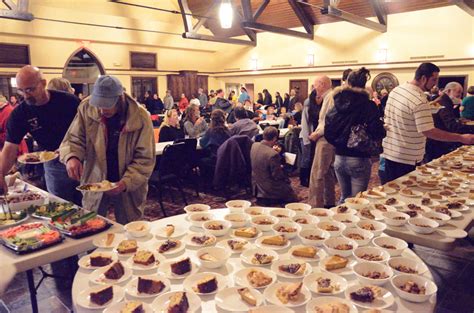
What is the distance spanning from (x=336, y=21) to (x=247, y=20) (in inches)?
148

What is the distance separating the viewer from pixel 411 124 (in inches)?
113

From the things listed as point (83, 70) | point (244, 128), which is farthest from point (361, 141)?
point (83, 70)

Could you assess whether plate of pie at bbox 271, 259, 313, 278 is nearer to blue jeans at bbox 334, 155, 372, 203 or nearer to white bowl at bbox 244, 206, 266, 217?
white bowl at bbox 244, 206, 266, 217

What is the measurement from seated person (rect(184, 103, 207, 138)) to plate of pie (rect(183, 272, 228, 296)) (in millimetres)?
4430

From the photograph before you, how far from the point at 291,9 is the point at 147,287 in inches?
497

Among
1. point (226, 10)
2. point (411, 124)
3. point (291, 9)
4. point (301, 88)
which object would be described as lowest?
point (411, 124)

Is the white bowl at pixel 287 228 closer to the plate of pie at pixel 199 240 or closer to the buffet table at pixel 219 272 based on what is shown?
the buffet table at pixel 219 272

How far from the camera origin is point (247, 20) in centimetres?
1027

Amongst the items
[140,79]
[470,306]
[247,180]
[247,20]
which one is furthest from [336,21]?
[470,306]

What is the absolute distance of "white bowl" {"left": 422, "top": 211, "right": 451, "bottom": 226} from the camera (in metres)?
1.94

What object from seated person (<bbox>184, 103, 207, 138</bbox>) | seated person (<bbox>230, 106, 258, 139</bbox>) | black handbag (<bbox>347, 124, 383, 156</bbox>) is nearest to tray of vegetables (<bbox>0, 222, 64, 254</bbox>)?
black handbag (<bbox>347, 124, 383, 156</bbox>)

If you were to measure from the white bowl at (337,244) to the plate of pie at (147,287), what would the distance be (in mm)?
689

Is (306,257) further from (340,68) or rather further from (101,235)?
(340,68)

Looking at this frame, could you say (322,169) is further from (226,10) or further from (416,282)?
(226,10)
